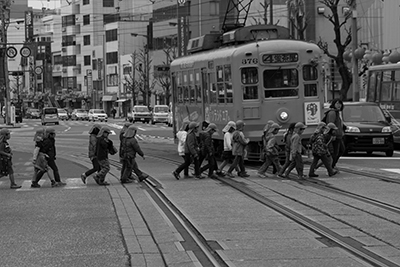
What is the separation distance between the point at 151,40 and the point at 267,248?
9030 centimetres

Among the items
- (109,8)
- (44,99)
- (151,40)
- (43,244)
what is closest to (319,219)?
(43,244)

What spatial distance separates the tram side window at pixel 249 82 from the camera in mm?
21812

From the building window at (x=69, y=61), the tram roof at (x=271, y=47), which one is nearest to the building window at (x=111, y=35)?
the building window at (x=69, y=61)

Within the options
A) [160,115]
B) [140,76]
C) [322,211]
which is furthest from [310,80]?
[140,76]

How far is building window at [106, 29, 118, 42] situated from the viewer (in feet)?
353

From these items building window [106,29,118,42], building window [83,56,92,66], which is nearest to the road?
building window [106,29,118,42]

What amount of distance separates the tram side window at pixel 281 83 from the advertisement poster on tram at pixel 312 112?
510 millimetres

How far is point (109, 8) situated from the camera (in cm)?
11481

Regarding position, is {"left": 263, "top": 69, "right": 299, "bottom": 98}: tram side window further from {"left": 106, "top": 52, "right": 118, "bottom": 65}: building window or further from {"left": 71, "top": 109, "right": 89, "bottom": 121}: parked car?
{"left": 106, "top": 52, "right": 118, "bottom": 65}: building window

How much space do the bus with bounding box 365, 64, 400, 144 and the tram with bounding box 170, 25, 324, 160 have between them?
816 cm

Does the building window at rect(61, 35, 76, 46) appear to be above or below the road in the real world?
above

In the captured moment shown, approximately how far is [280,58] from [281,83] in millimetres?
690

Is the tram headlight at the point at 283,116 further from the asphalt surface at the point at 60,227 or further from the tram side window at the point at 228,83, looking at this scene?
the asphalt surface at the point at 60,227

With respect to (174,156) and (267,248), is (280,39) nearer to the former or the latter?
(174,156)
